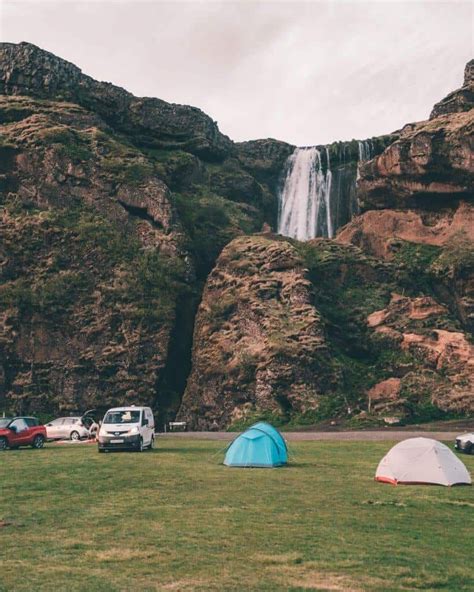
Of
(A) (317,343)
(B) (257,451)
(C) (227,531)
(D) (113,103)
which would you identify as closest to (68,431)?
(A) (317,343)

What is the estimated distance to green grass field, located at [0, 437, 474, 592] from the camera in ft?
37.1

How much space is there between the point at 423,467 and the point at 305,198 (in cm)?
6653

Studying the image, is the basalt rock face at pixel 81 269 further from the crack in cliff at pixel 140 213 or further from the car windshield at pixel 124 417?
the car windshield at pixel 124 417

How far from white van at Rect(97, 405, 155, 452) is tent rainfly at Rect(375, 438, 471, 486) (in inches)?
536

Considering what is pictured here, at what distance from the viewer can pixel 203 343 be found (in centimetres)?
6103

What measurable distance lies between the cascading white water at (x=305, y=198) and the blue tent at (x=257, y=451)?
2297 inches

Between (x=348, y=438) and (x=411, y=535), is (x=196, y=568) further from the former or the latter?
(x=348, y=438)

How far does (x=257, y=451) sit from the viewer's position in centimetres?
2764

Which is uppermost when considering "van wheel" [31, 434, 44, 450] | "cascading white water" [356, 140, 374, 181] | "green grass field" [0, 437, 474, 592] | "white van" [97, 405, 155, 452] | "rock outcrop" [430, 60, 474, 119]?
"rock outcrop" [430, 60, 474, 119]

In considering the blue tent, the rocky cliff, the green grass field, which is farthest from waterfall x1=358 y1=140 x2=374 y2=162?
the green grass field

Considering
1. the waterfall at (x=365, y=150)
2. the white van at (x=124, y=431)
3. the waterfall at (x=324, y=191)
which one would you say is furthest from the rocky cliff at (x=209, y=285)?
the white van at (x=124, y=431)

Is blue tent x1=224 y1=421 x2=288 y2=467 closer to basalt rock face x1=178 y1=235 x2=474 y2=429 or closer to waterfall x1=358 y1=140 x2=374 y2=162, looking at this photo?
basalt rock face x1=178 y1=235 x2=474 y2=429

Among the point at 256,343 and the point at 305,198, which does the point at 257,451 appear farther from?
the point at 305,198

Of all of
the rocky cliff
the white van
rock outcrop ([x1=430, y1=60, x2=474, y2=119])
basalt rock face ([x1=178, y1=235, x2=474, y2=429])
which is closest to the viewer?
the white van
